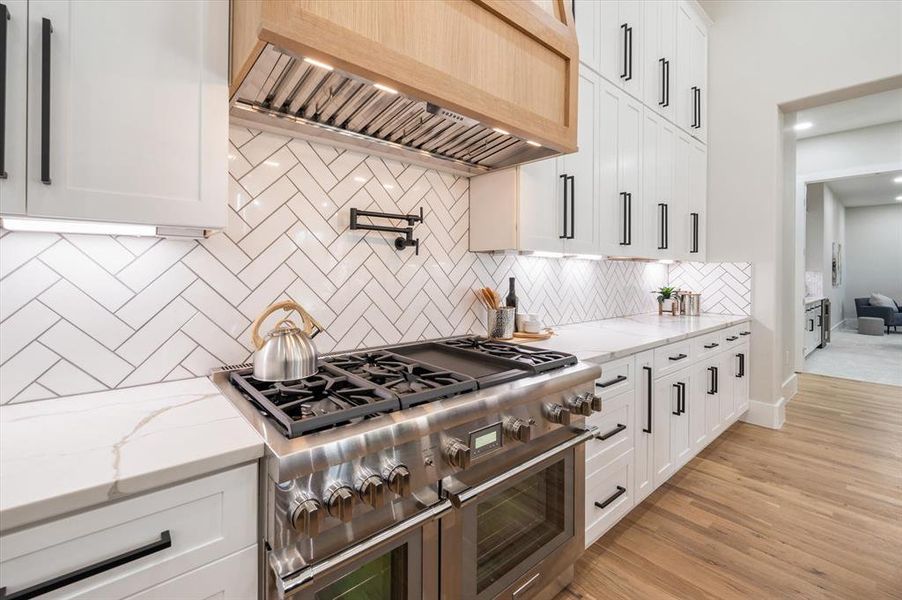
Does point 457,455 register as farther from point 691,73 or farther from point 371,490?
point 691,73

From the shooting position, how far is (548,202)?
204cm

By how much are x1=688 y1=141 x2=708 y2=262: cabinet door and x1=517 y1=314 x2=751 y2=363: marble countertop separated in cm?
64

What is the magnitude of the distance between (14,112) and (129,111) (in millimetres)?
196

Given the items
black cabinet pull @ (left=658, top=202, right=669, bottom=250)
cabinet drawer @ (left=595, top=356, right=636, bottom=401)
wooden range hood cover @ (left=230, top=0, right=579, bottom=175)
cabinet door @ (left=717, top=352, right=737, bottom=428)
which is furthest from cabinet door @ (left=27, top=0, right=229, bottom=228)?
cabinet door @ (left=717, top=352, right=737, bottom=428)

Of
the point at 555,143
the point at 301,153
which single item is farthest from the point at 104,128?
the point at 555,143

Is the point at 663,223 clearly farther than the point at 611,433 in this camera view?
Yes

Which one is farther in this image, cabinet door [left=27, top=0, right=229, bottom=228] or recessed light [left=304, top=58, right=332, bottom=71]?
recessed light [left=304, top=58, right=332, bottom=71]

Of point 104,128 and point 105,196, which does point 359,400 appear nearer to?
point 105,196

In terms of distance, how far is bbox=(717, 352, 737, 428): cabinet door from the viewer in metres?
2.90

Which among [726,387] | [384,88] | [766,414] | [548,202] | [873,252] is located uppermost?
[873,252]

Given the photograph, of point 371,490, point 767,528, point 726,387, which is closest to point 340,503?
point 371,490

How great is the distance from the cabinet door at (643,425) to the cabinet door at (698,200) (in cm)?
181

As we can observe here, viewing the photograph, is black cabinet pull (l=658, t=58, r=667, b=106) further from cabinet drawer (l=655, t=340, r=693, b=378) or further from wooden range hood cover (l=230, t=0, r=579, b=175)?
cabinet drawer (l=655, t=340, r=693, b=378)

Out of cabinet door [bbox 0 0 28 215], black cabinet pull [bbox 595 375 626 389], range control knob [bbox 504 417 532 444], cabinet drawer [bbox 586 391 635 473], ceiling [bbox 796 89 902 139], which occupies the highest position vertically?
ceiling [bbox 796 89 902 139]
